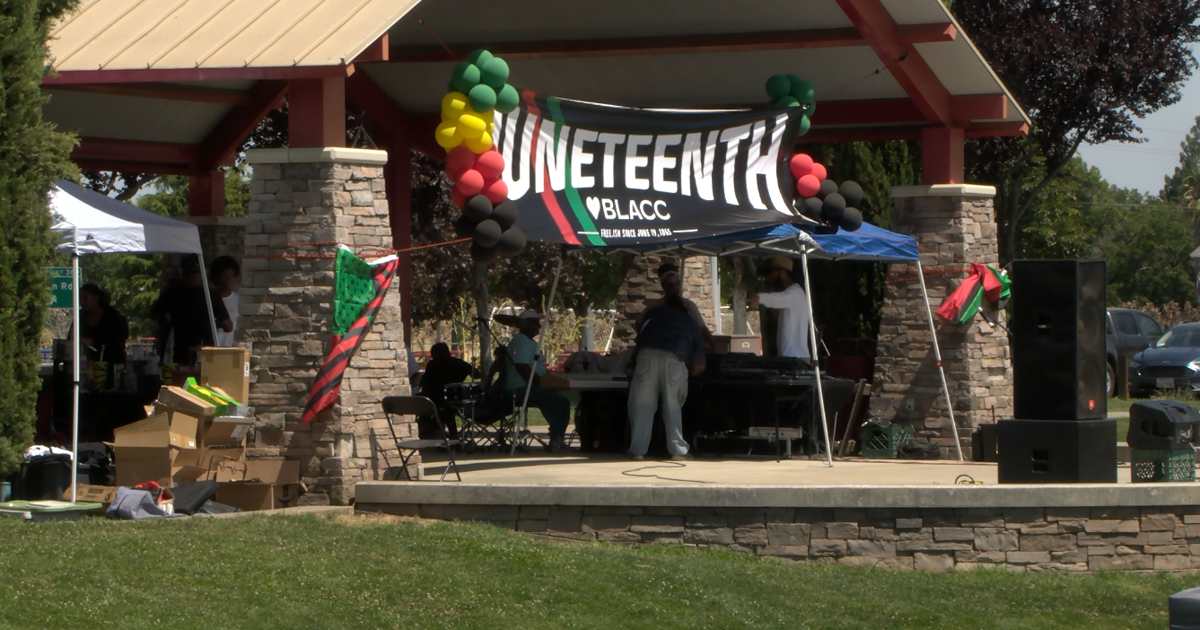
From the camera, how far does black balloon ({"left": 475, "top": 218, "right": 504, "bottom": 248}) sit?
10.5m

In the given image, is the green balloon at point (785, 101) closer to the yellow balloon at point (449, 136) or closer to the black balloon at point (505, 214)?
the black balloon at point (505, 214)

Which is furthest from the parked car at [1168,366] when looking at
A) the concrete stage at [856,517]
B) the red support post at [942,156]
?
the concrete stage at [856,517]

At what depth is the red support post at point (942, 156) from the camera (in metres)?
14.5

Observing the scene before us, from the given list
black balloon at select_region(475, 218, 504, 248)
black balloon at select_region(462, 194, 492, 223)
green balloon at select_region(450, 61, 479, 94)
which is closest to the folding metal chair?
black balloon at select_region(475, 218, 504, 248)

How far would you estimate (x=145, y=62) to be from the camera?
36.2 ft

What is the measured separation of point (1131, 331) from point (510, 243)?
2028 centimetres

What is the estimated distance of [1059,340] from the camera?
10.8 meters

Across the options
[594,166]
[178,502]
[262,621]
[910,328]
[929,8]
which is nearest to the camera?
[262,621]

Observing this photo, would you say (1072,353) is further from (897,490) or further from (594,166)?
(594,166)

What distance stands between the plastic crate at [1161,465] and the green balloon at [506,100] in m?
5.43

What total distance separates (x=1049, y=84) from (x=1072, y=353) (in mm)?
15110

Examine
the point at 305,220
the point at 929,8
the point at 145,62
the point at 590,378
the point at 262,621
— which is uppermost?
the point at 929,8

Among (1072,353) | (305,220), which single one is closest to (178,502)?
(305,220)

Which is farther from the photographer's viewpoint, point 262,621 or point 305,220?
point 305,220
